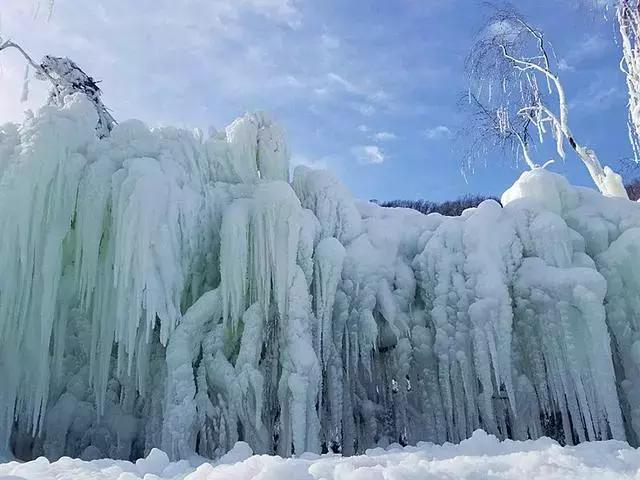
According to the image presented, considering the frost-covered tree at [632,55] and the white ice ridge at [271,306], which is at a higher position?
the frost-covered tree at [632,55]

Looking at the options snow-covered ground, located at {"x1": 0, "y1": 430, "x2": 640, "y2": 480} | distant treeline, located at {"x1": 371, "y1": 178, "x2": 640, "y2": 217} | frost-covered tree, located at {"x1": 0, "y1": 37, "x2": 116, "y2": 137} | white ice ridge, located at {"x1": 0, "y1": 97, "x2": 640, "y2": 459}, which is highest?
distant treeline, located at {"x1": 371, "y1": 178, "x2": 640, "y2": 217}

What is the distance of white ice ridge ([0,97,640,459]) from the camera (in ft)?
19.6

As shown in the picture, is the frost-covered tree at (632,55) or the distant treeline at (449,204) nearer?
the frost-covered tree at (632,55)

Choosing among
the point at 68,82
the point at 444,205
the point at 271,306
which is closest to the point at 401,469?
the point at 271,306

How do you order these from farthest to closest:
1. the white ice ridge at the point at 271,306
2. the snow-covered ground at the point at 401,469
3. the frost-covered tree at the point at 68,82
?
the frost-covered tree at the point at 68,82, the white ice ridge at the point at 271,306, the snow-covered ground at the point at 401,469

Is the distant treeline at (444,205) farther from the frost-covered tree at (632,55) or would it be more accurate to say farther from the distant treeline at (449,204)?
the frost-covered tree at (632,55)

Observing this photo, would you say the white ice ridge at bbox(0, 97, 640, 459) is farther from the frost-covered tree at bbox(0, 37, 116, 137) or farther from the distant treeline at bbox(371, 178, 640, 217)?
the distant treeline at bbox(371, 178, 640, 217)

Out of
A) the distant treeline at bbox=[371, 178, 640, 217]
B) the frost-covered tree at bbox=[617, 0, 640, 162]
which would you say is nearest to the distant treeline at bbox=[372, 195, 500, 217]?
the distant treeline at bbox=[371, 178, 640, 217]

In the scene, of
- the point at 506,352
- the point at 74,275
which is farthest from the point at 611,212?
the point at 74,275

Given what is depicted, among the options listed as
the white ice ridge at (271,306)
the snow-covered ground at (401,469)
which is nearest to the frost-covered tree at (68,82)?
the white ice ridge at (271,306)

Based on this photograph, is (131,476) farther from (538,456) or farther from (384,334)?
(384,334)

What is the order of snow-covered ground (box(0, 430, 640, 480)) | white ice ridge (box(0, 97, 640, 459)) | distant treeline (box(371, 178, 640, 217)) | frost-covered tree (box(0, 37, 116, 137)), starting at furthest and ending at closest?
distant treeline (box(371, 178, 640, 217))
frost-covered tree (box(0, 37, 116, 137))
white ice ridge (box(0, 97, 640, 459))
snow-covered ground (box(0, 430, 640, 480))

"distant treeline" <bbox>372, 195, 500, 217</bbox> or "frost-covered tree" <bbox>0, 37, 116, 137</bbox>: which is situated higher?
"distant treeline" <bbox>372, 195, 500, 217</bbox>

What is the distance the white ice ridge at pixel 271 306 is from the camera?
5977 millimetres
